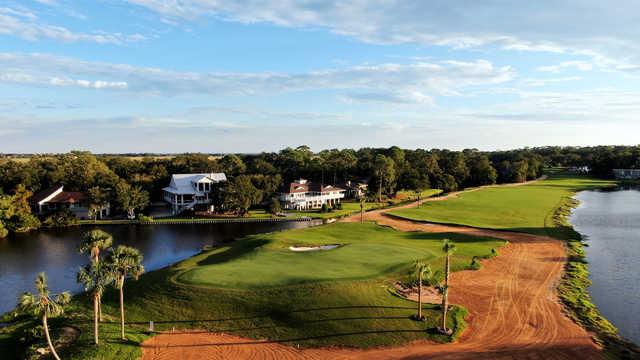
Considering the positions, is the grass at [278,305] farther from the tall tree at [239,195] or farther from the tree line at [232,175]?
the tree line at [232,175]

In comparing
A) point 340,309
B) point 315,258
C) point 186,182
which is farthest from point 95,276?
point 186,182

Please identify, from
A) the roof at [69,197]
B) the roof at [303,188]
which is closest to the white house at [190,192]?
the roof at [303,188]

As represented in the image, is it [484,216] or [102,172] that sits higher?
[102,172]

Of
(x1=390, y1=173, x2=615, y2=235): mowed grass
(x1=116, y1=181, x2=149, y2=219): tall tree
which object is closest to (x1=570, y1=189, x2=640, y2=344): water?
(x1=390, y1=173, x2=615, y2=235): mowed grass

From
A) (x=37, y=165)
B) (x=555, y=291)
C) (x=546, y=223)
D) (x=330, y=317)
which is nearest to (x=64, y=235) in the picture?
(x=37, y=165)

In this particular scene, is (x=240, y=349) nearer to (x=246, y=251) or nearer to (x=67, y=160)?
(x=246, y=251)

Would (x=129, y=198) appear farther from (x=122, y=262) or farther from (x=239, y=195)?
(x=122, y=262)

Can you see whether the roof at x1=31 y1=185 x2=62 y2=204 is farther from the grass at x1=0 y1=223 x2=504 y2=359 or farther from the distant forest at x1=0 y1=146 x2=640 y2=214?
the grass at x1=0 y1=223 x2=504 y2=359
